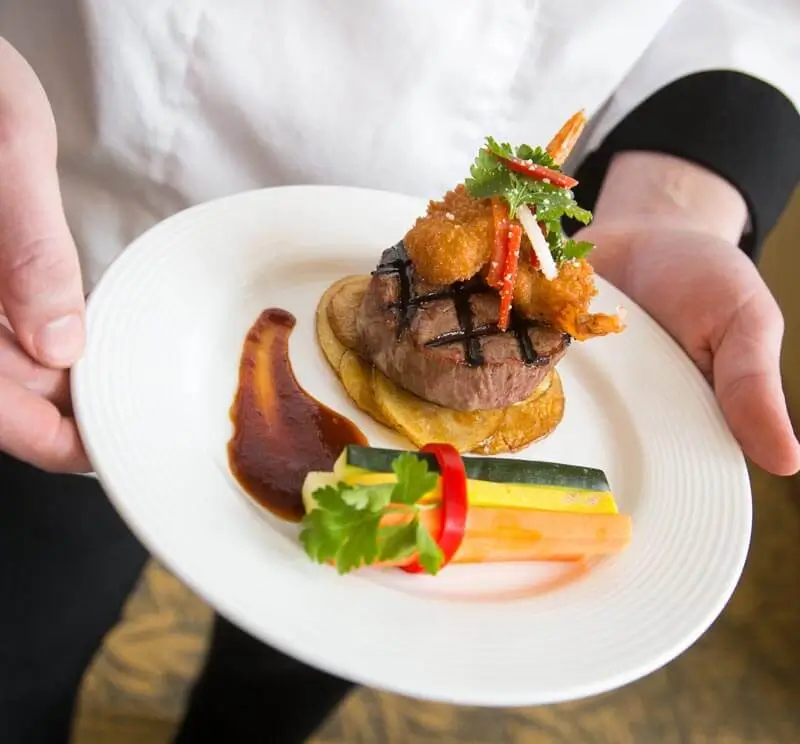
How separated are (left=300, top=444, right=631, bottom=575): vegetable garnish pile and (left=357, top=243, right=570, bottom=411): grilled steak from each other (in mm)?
181

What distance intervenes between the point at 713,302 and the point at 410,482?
0.91 m

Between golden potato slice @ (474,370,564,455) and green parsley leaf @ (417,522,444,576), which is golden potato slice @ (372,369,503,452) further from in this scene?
green parsley leaf @ (417,522,444,576)

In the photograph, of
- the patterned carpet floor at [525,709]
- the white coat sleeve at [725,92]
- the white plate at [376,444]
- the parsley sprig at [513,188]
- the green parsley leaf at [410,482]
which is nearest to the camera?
the white plate at [376,444]

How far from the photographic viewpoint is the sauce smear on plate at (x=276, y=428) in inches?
51.9

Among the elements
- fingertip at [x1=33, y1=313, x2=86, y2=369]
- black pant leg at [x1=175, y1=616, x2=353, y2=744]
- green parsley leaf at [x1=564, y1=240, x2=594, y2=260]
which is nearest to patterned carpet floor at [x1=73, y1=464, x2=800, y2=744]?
Answer: black pant leg at [x1=175, y1=616, x2=353, y2=744]

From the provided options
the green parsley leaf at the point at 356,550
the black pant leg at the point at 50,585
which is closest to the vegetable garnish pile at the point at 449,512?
the green parsley leaf at the point at 356,550

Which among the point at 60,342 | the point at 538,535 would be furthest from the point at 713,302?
the point at 60,342

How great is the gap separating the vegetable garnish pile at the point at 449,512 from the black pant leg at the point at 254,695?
859 millimetres

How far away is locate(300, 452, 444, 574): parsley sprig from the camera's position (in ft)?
3.81

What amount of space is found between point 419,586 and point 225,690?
1.11 metres

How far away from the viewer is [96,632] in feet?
6.03

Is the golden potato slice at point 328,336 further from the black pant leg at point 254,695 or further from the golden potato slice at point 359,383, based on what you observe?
the black pant leg at point 254,695

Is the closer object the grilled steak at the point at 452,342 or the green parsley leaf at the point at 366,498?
the green parsley leaf at the point at 366,498

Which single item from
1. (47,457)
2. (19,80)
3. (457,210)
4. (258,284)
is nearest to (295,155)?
(258,284)
